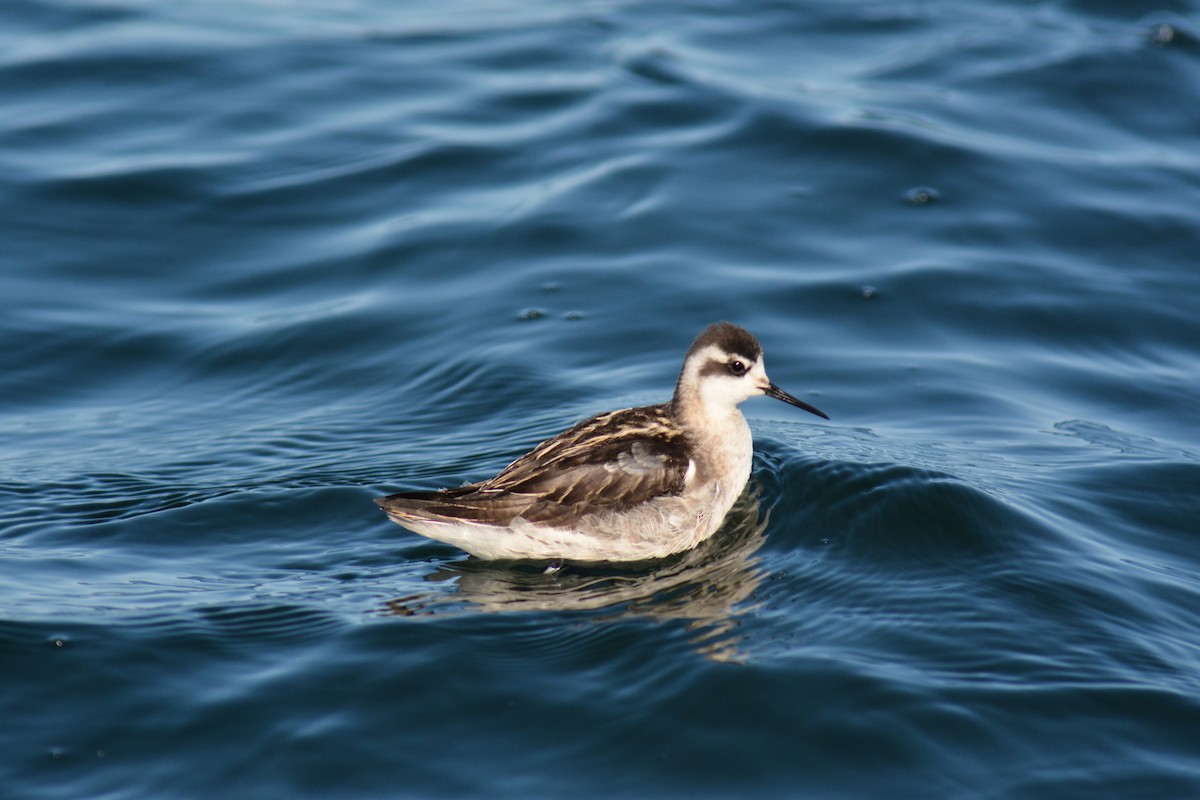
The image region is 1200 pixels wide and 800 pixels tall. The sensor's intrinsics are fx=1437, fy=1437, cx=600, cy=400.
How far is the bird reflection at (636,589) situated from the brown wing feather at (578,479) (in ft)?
1.23

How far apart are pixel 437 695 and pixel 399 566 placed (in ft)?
4.50

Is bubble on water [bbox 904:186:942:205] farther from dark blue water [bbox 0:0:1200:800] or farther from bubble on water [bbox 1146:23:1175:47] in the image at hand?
bubble on water [bbox 1146:23:1175:47]

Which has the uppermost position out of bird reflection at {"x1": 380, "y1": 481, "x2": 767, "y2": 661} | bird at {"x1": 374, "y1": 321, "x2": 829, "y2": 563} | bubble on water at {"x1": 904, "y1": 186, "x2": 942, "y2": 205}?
bubble on water at {"x1": 904, "y1": 186, "x2": 942, "y2": 205}

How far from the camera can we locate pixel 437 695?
24.5ft

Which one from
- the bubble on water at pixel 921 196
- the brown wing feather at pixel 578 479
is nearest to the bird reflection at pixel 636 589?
the brown wing feather at pixel 578 479

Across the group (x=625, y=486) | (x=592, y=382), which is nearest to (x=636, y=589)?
(x=625, y=486)

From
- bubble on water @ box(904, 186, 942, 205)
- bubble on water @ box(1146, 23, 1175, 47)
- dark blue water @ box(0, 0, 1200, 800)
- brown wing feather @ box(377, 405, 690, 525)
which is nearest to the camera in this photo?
dark blue water @ box(0, 0, 1200, 800)

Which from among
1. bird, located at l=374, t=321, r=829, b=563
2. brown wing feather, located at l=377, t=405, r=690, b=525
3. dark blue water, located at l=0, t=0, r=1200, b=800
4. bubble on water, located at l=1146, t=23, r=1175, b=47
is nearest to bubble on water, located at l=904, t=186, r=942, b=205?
dark blue water, located at l=0, t=0, r=1200, b=800

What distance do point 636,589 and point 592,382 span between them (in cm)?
318

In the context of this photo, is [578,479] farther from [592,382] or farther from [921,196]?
[921,196]

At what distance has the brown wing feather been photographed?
8.57 m

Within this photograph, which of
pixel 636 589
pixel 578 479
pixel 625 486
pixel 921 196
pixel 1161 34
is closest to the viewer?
pixel 636 589

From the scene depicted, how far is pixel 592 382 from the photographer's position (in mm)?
11508

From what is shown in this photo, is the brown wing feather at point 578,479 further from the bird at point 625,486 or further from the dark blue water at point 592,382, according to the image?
the dark blue water at point 592,382
